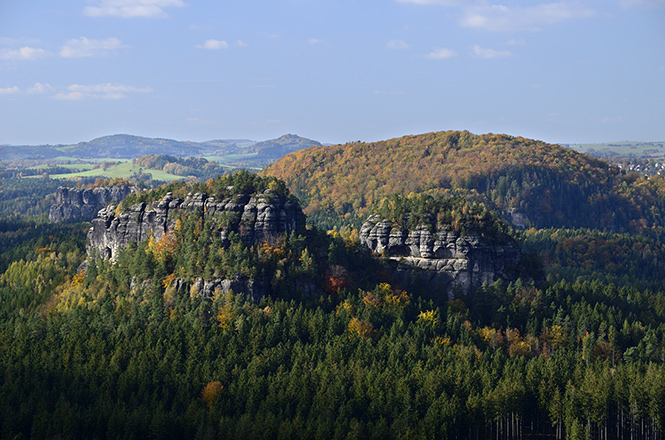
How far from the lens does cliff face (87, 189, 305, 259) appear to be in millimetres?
149250

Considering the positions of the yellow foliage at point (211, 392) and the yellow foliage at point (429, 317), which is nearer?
the yellow foliage at point (211, 392)

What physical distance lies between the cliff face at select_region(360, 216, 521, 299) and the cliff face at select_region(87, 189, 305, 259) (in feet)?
70.7

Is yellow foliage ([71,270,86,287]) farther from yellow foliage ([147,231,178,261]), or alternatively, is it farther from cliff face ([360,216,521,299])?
cliff face ([360,216,521,299])

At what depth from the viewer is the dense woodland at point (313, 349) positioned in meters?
109

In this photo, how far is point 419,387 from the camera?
117 m

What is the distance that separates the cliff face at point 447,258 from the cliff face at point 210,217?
2154cm

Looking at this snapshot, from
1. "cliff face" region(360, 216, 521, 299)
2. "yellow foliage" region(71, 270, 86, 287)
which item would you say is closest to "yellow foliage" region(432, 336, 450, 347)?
"cliff face" region(360, 216, 521, 299)

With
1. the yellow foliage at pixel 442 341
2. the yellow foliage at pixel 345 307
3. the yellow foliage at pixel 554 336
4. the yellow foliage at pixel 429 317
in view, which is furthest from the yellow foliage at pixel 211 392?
the yellow foliage at pixel 554 336

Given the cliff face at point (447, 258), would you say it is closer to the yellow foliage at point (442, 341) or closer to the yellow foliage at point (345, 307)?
the yellow foliage at point (345, 307)

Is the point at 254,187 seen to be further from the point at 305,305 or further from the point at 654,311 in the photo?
the point at 654,311

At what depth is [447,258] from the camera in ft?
530

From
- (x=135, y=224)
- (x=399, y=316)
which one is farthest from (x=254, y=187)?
(x=399, y=316)

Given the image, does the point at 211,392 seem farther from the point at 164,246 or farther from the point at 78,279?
the point at 78,279

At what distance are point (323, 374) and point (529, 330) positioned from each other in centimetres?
4643
